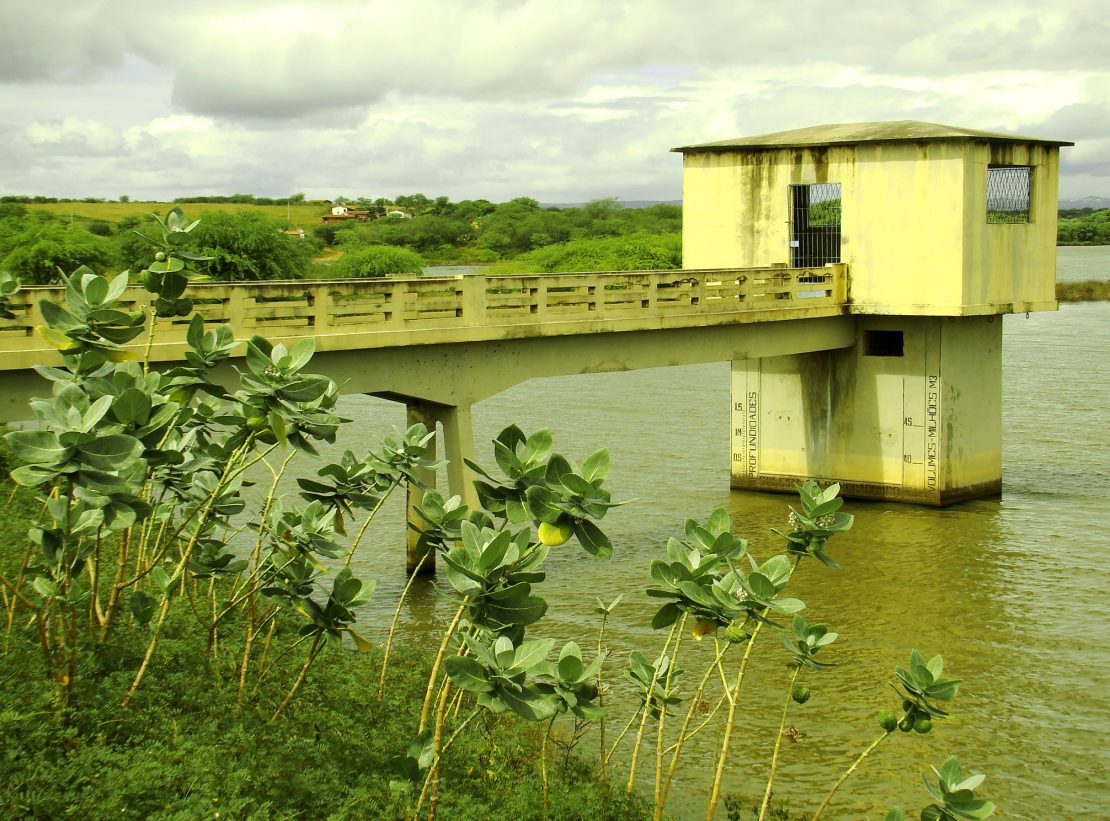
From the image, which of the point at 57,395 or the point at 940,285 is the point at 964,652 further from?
the point at 57,395

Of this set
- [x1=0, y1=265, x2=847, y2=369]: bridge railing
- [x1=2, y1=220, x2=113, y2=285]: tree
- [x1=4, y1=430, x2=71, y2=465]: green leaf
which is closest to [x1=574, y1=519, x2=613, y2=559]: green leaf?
[x1=4, y1=430, x2=71, y2=465]: green leaf

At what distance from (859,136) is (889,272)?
2353mm

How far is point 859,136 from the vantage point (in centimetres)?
2184

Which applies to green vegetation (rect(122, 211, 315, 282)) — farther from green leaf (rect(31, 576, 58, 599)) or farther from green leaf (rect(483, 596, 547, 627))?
green leaf (rect(483, 596, 547, 627))

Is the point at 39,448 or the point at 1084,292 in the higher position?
the point at 39,448

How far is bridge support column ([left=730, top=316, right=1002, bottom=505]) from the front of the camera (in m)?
21.9

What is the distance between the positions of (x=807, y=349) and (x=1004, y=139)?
15.5 feet

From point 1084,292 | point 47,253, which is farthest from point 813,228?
point 1084,292

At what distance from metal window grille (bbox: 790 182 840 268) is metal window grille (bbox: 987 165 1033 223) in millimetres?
2534

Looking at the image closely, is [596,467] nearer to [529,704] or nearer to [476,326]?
[529,704]

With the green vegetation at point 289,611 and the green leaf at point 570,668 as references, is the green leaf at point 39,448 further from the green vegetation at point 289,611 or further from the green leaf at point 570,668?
the green leaf at point 570,668

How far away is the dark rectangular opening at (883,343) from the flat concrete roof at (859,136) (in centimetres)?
337

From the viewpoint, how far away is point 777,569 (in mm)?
6680

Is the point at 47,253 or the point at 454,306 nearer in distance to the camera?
the point at 454,306
